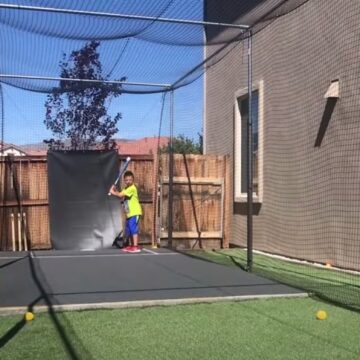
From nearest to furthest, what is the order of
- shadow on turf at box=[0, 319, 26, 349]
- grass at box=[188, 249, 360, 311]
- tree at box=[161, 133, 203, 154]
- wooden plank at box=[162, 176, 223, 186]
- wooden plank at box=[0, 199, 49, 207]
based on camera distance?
1. shadow on turf at box=[0, 319, 26, 349]
2. grass at box=[188, 249, 360, 311]
3. wooden plank at box=[0, 199, 49, 207]
4. wooden plank at box=[162, 176, 223, 186]
5. tree at box=[161, 133, 203, 154]

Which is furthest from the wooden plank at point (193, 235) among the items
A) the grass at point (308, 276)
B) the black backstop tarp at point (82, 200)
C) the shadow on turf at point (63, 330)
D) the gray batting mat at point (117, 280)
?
the shadow on turf at point (63, 330)

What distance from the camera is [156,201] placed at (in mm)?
13109

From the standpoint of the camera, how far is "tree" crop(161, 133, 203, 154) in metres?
14.0

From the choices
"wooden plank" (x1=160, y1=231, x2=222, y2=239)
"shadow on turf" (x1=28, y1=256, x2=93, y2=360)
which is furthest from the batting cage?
"shadow on turf" (x1=28, y1=256, x2=93, y2=360)

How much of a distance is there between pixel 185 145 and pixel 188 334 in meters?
10.5

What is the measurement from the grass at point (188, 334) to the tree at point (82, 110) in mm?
7089

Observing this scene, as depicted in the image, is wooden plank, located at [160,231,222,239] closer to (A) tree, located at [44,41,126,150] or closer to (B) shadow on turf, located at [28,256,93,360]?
(A) tree, located at [44,41,126,150]

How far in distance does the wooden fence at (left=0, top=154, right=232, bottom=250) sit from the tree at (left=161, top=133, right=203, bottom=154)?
87 centimetres

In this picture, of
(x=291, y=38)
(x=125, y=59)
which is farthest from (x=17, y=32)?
(x=291, y=38)

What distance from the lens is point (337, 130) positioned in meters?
9.71

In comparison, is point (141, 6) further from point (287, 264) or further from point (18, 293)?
point (287, 264)

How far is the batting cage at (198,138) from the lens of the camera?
935cm

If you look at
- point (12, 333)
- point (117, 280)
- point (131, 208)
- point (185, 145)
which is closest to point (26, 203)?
point (131, 208)

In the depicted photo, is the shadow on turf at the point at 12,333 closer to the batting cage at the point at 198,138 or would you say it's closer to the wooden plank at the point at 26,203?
the batting cage at the point at 198,138
